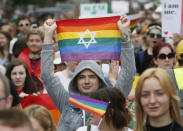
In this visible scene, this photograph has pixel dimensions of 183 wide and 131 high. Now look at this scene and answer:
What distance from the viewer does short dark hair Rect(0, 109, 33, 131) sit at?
3.00m

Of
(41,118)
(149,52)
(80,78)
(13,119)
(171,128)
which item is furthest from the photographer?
(149,52)

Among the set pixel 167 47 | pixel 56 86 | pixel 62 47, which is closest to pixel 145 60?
pixel 167 47

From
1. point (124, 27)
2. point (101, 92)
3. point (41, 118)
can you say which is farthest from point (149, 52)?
point (41, 118)

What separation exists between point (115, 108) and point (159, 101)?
67 cm

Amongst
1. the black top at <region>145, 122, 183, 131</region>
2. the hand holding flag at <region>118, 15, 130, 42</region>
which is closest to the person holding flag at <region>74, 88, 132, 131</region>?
the black top at <region>145, 122, 183, 131</region>

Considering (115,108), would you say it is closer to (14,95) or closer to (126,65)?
(126,65)

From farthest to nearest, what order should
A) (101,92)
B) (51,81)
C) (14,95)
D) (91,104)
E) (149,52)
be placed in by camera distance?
(149,52), (51,81), (14,95), (101,92), (91,104)

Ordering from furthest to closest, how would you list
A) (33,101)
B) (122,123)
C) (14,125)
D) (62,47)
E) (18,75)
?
(18,75) → (33,101) → (62,47) → (122,123) → (14,125)

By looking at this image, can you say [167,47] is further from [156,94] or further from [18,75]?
[156,94]

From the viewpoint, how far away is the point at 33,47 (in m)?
9.75

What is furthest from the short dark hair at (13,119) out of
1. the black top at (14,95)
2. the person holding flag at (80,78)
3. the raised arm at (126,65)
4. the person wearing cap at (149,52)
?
the person wearing cap at (149,52)

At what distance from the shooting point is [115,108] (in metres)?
4.92

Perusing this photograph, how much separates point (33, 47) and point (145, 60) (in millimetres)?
2121

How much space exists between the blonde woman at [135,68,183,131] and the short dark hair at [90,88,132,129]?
0.39 metres
